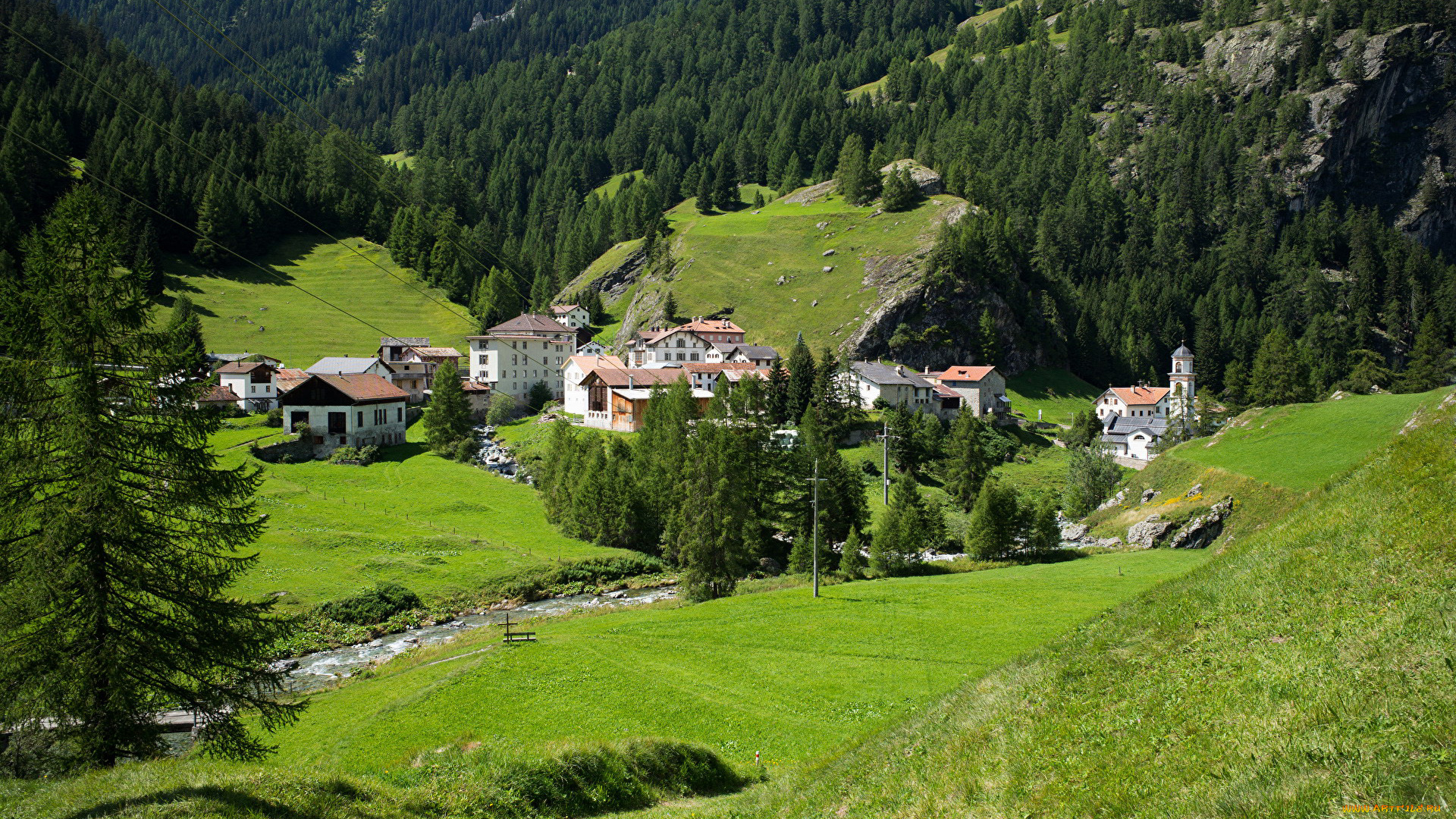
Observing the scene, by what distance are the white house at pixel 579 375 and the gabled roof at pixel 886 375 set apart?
3043 cm

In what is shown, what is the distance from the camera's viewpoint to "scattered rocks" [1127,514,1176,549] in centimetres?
4816

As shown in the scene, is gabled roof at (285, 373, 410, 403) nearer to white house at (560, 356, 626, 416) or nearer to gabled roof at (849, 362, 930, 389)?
white house at (560, 356, 626, 416)

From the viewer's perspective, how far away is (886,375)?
99.1 m

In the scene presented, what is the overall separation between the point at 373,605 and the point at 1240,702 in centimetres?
4251

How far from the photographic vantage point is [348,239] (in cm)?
14775

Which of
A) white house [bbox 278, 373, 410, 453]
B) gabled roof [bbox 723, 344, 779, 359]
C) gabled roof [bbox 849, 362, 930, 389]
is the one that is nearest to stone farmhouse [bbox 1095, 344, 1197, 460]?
gabled roof [bbox 849, 362, 930, 389]

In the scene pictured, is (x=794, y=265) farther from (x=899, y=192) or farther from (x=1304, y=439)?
(x=1304, y=439)

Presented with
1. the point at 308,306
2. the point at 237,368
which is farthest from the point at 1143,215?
the point at 237,368

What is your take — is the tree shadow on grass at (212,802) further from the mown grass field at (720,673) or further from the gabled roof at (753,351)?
the gabled roof at (753,351)

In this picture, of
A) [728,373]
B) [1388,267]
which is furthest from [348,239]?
[1388,267]

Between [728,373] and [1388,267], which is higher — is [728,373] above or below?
below

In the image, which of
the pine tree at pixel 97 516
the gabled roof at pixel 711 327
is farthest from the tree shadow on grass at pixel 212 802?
the gabled roof at pixel 711 327

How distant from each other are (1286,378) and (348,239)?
155 meters

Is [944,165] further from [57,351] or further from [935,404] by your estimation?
[57,351]
